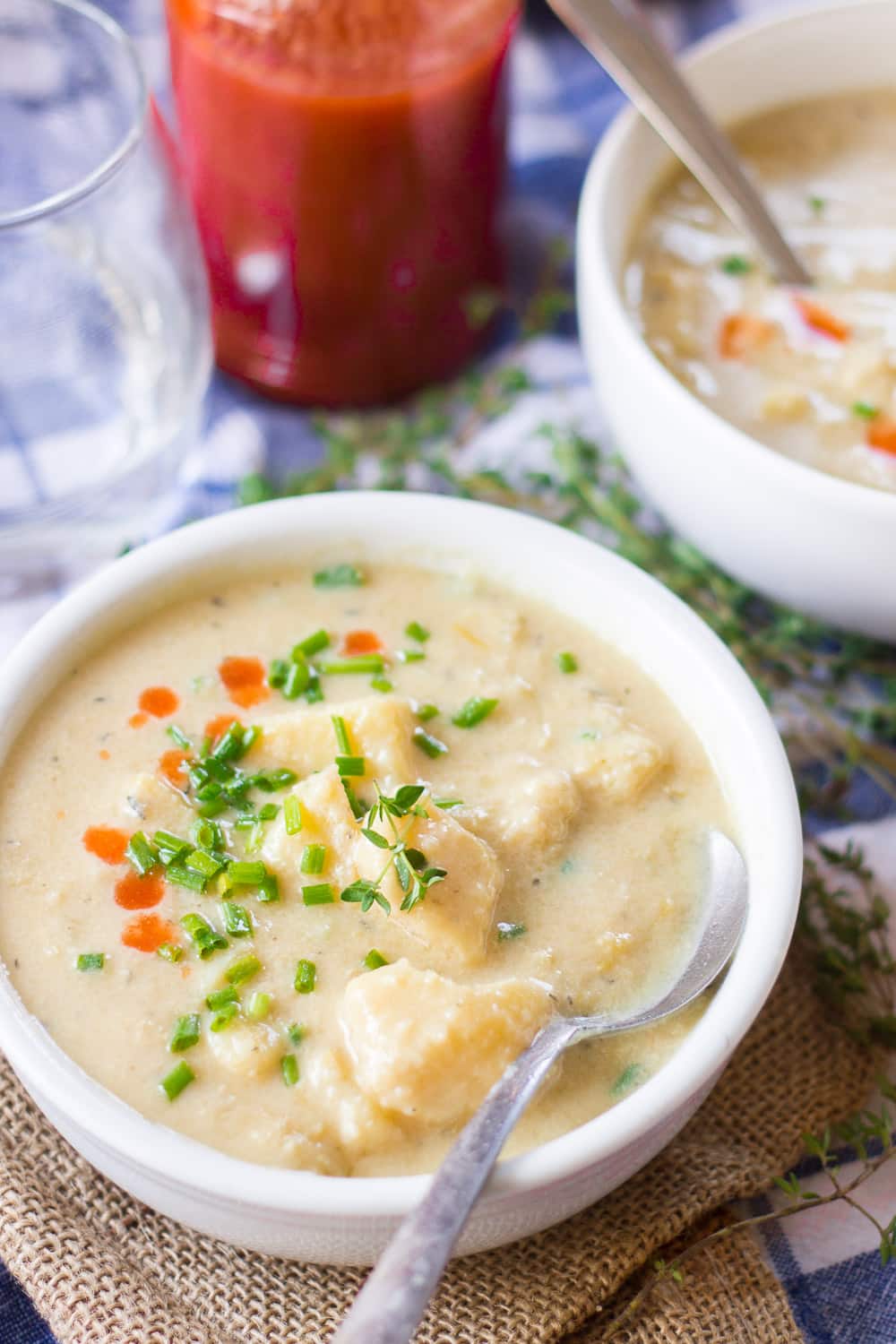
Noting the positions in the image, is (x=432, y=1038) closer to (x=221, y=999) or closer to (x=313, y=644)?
(x=221, y=999)

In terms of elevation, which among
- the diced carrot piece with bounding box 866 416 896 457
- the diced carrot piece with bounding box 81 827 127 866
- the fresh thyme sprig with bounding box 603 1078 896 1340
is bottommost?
the fresh thyme sprig with bounding box 603 1078 896 1340

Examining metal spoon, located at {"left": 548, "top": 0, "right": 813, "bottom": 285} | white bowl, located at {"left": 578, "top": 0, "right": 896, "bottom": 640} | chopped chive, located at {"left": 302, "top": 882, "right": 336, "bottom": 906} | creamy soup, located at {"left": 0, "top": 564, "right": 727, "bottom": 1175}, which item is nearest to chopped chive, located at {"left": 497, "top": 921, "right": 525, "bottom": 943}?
creamy soup, located at {"left": 0, "top": 564, "right": 727, "bottom": 1175}

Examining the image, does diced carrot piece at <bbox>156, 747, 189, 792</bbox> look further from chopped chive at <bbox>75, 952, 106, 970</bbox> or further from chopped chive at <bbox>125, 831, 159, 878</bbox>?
chopped chive at <bbox>75, 952, 106, 970</bbox>

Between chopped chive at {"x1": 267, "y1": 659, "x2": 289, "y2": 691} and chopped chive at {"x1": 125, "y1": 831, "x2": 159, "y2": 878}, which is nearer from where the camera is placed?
chopped chive at {"x1": 125, "y1": 831, "x2": 159, "y2": 878}

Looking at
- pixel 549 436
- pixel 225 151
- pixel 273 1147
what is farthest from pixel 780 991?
pixel 225 151

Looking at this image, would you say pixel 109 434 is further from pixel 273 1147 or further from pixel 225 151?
pixel 273 1147

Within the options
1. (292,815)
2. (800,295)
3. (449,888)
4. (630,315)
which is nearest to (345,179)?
(630,315)

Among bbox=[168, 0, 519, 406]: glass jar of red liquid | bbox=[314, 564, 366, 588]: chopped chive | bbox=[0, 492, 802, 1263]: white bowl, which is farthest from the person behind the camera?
bbox=[168, 0, 519, 406]: glass jar of red liquid
